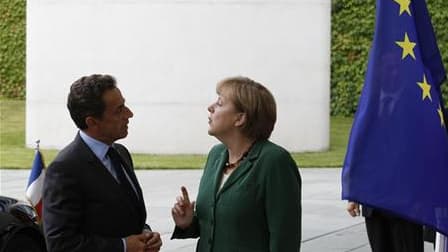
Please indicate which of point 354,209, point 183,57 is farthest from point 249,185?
point 183,57

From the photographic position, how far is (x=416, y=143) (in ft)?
17.9

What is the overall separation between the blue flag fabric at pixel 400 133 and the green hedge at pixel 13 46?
24.7 metres

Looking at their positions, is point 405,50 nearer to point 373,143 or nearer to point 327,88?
point 373,143

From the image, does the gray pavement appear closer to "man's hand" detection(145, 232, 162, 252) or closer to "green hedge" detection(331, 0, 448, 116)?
"man's hand" detection(145, 232, 162, 252)

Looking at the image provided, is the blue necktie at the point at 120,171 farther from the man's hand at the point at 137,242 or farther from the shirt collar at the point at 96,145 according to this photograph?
the man's hand at the point at 137,242

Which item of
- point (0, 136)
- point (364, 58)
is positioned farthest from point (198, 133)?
point (364, 58)

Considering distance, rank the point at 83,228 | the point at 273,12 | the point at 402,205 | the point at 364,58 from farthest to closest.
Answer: the point at 364,58
the point at 273,12
the point at 402,205
the point at 83,228

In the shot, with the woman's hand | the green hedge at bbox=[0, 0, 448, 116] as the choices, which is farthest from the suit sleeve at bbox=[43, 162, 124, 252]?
the green hedge at bbox=[0, 0, 448, 116]

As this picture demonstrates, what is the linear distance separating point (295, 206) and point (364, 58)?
79.3ft

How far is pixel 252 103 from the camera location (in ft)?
14.7

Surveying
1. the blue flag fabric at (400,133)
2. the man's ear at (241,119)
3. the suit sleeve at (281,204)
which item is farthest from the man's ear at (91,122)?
the blue flag fabric at (400,133)

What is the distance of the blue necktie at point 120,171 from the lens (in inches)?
176

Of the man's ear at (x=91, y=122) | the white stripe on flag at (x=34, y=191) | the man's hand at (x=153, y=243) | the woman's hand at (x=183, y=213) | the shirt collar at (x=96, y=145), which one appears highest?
the man's ear at (x=91, y=122)

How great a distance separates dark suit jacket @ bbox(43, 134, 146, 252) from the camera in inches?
170
